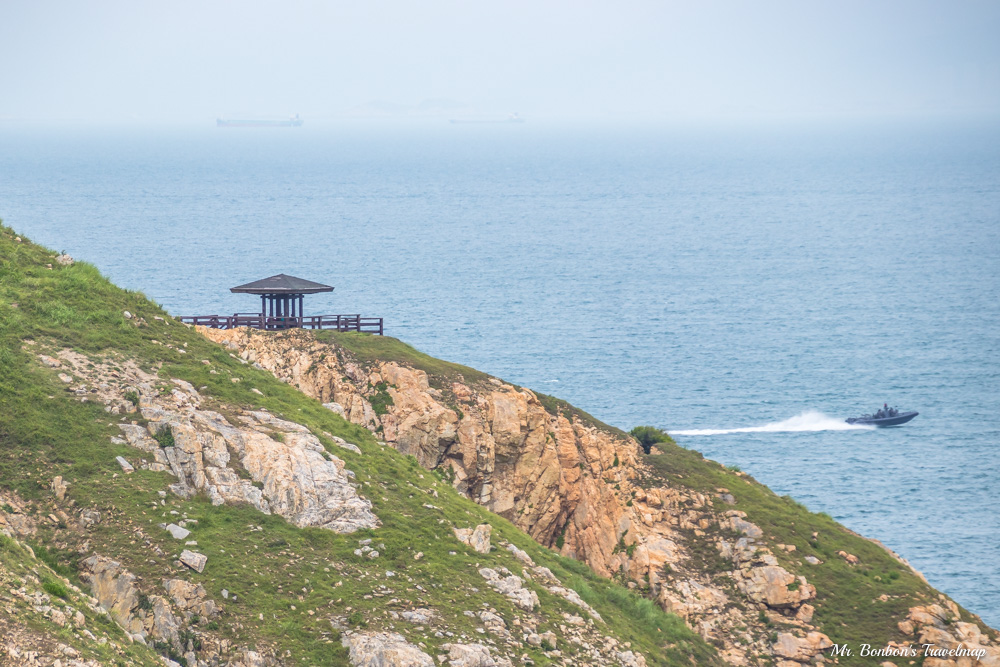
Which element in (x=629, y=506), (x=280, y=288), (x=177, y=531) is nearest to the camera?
(x=177, y=531)

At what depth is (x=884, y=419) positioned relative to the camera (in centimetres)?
9838

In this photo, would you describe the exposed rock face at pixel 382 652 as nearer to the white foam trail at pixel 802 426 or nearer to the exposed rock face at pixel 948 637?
the exposed rock face at pixel 948 637

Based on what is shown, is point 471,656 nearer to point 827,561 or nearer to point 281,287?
point 827,561

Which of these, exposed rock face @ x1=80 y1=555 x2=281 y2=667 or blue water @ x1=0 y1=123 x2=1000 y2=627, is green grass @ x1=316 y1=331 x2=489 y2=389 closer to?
exposed rock face @ x1=80 y1=555 x2=281 y2=667

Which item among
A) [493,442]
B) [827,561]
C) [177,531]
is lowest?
[827,561]

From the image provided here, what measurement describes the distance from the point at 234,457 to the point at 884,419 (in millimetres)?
75636

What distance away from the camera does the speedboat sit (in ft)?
323

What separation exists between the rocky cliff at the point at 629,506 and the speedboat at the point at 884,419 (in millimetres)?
51810

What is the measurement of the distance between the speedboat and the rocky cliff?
5181 centimetres

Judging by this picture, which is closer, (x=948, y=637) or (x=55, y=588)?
(x=55, y=588)

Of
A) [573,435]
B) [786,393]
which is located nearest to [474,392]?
[573,435]

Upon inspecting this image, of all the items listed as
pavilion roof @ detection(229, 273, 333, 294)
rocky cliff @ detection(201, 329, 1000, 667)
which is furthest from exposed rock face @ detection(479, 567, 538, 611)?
pavilion roof @ detection(229, 273, 333, 294)

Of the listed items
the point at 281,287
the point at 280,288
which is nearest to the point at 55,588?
the point at 280,288

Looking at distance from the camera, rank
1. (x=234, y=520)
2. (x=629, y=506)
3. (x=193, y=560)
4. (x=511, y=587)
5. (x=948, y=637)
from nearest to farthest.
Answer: (x=193, y=560) < (x=234, y=520) < (x=511, y=587) < (x=948, y=637) < (x=629, y=506)
